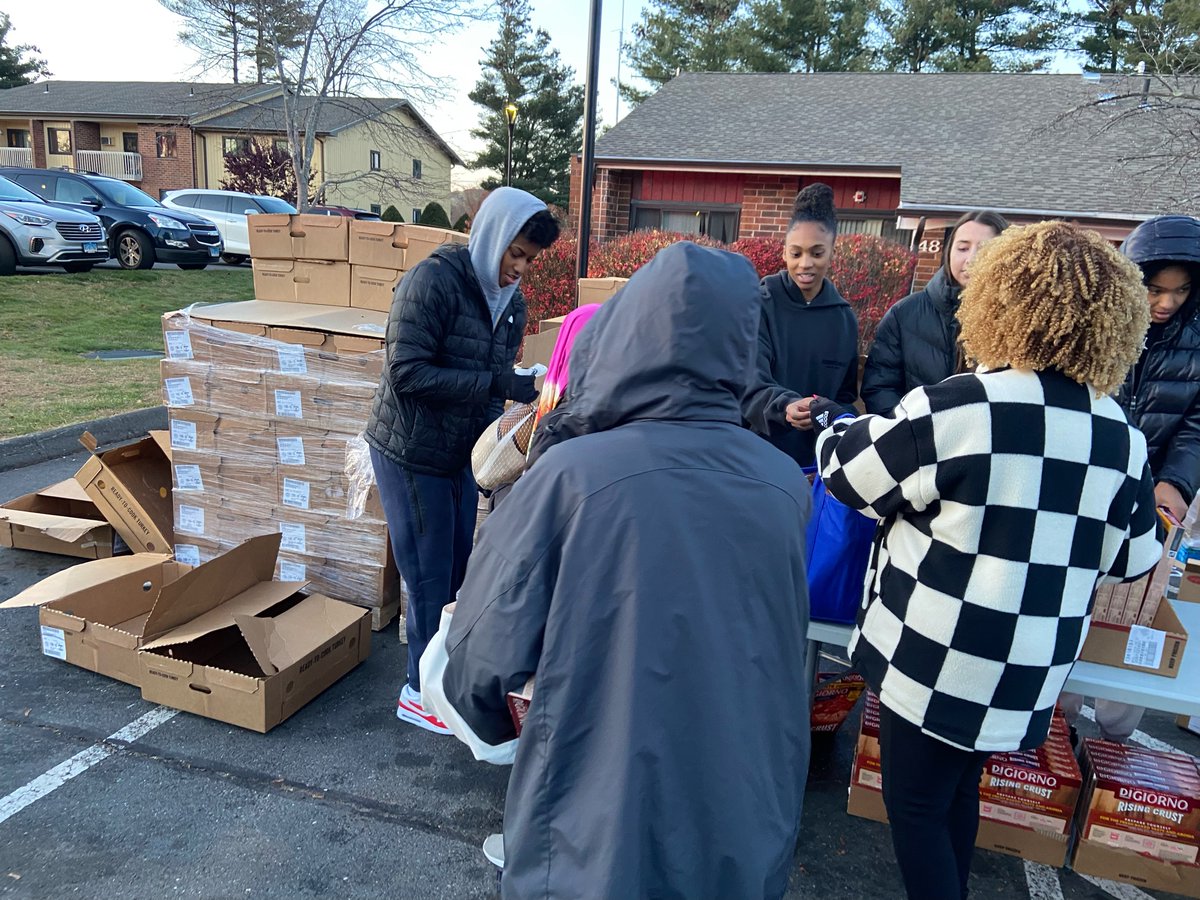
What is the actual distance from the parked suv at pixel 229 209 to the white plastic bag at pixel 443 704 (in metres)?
18.3

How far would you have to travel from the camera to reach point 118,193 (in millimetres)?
13898

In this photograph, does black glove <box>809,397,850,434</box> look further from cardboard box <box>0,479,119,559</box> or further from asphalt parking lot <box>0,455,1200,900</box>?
cardboard box <box>0,479,119,559</box>

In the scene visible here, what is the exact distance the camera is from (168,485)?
168 inches

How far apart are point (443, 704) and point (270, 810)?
146 cm

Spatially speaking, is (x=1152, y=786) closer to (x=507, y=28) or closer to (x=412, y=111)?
(x=412, y=111)

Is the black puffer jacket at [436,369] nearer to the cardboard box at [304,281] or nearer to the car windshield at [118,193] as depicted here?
the cardboard box at [304,281]

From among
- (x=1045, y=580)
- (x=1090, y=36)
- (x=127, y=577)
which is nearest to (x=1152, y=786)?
(x=1045, y=580)

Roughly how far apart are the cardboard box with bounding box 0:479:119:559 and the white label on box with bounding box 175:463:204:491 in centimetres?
53

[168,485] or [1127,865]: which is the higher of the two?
[168,485]

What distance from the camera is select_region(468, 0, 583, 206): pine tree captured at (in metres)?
36.0

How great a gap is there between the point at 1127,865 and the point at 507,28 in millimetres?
41252

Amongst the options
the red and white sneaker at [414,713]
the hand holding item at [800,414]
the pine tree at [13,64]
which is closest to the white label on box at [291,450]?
the red and white sneaker at [414,713]

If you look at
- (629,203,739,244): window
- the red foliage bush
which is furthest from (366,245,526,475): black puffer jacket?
(629,203,739,244): window

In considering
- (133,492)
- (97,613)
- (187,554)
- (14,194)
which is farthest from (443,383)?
(14,194)
